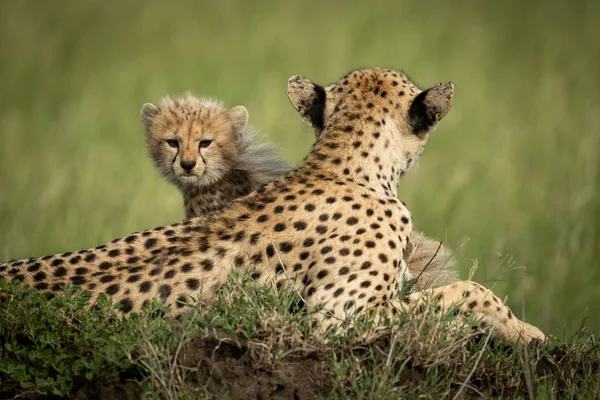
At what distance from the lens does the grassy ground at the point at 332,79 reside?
8.15 meters

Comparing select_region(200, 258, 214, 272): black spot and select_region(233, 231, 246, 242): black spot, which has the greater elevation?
select_region(233, 231, 246, 242): black spot

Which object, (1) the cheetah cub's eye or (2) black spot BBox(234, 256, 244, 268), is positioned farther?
(1) the cheetah cub's eye

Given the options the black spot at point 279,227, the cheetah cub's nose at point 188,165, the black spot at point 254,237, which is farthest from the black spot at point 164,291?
the cheetah cub's nose at point 188,165

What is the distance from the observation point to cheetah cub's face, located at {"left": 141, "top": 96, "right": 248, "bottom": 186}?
580 cm

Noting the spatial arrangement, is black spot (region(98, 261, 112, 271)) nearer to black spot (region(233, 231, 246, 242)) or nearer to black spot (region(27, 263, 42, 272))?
black spot (region(27, 263, 42, 272))

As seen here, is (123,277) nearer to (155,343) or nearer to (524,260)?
(155,343)

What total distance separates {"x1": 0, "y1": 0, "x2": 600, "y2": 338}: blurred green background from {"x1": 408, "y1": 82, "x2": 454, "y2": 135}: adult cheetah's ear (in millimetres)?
1514

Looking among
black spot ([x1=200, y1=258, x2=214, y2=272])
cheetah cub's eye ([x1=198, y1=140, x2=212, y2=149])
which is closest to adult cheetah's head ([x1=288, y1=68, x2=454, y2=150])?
cheetah cub's eye ([x1=198, y1=140, x2=212, y2=149])

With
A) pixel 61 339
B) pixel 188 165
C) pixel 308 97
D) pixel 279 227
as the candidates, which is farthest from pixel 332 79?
pixel 61 339

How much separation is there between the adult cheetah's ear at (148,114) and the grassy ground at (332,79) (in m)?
1.28

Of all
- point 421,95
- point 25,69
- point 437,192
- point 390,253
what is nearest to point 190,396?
point 390,253

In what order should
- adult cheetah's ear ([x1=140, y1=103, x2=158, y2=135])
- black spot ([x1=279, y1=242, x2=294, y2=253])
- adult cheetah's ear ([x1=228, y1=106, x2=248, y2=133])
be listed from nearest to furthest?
black spot ([x1=279, y1=242, x2=294, y2=253]) → adult cheetah's ear ([x1=228, y1=106, x2=248, y2=133]) → adult cheetah's ear ([x1=140, y1=103, x2=158, y2=135])

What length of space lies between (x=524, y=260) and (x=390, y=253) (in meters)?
3.47

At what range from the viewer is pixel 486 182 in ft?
29.5
